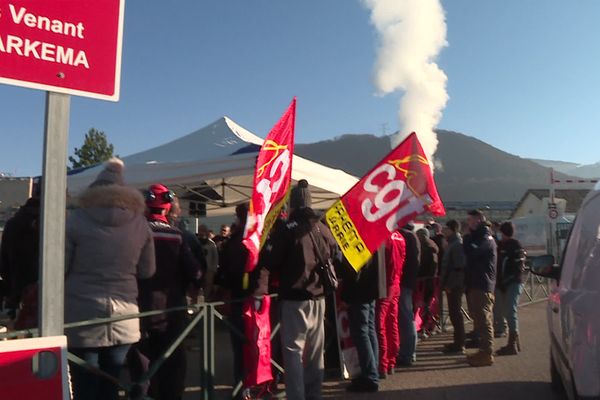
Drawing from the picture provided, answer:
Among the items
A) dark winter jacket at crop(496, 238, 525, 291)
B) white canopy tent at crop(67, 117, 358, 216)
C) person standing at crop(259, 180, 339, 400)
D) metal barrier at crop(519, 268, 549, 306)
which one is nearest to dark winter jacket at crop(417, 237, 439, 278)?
dark winter jacket at crop(496, 238, 525, 291)

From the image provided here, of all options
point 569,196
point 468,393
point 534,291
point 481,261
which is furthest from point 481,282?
point 569,196

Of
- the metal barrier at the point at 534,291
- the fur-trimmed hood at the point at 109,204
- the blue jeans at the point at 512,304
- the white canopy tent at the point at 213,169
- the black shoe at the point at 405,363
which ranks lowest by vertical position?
the black shoe at the point at 405,363

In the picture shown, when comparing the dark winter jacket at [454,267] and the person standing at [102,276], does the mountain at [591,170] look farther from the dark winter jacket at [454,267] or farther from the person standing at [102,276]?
the person standing at [102,276]

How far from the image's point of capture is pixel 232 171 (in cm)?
743

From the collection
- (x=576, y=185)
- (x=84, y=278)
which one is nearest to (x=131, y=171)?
(x=84, y=278)

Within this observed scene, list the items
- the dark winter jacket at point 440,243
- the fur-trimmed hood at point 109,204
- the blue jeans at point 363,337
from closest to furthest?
the fur-trimmed hood at point 109,204 < the blue jeans at point 363,337 < the dark winter jacket at point 440,243

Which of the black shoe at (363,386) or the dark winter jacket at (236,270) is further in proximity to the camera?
the black shoe at (363,386)

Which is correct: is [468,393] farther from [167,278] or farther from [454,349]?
[167,278]

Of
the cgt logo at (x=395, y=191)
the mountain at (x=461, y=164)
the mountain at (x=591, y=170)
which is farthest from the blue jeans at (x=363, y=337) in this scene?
the mountain at (x=461, y=164)

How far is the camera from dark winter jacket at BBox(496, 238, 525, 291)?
327 inches

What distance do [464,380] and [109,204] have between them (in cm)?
472

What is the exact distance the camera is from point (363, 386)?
5777mm

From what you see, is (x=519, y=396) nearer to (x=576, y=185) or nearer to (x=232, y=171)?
(x=232, y=171)

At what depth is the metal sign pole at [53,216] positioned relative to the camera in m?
2.13
